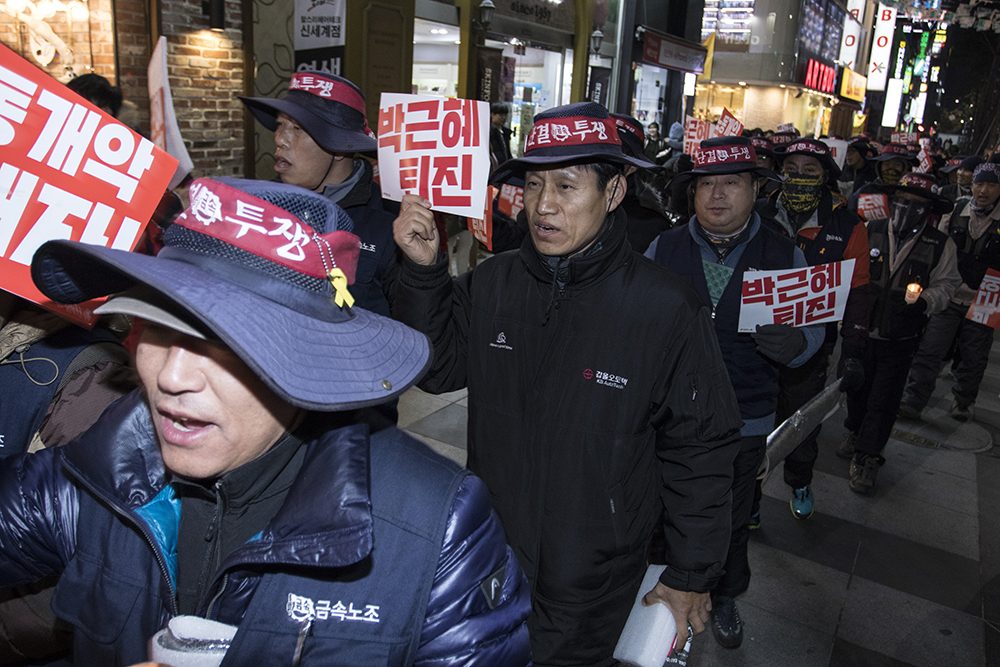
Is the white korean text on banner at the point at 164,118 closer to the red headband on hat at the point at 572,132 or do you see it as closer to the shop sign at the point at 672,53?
the red headband on hat at the point at 572,132

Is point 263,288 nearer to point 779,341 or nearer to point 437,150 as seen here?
point 437,150

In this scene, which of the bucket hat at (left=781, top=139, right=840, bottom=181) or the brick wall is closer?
the bucket hat at (left=781, top=139, right=840, bottom=181)

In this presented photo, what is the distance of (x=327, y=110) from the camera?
3.80m

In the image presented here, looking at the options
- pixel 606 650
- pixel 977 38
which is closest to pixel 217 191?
pixel 606 650

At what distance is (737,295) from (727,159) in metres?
0.83

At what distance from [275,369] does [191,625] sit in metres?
0.47

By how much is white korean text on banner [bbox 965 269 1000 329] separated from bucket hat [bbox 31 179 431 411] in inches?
Result: 258

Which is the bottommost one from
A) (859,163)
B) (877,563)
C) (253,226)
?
(877,563)

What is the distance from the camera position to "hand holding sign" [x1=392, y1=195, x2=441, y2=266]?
2574 millimetres

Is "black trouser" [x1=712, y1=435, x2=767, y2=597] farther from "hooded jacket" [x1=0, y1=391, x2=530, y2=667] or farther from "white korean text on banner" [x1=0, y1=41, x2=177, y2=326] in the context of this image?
"white korean text on banner" [x1=0, y1=41, x2=177, y2=326]

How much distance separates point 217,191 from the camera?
1208 millimetres

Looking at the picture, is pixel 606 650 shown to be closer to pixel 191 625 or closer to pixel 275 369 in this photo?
pixel 191 625

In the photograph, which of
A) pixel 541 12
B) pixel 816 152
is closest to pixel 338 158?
pixel 816 152

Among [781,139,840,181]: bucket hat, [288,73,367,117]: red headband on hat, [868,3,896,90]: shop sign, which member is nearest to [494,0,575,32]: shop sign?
[781,139,840,181]: bucket hat
